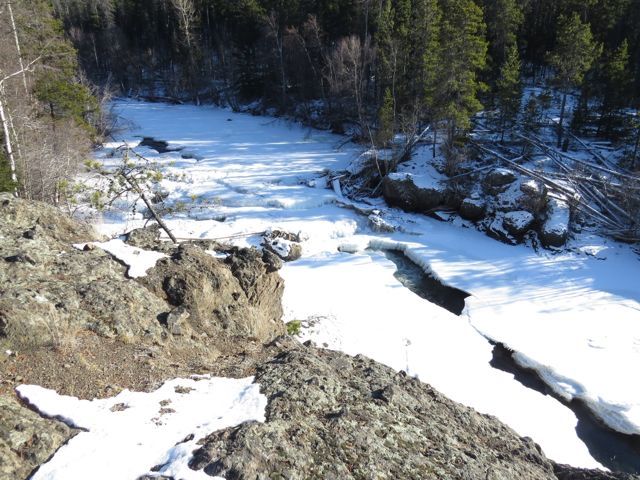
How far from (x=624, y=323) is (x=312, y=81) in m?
33.0

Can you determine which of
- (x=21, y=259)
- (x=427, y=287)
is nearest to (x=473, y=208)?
(x=427, y=287)

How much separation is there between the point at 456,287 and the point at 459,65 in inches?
541

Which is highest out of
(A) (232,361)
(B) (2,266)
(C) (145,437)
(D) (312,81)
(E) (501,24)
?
(E) (501,24)

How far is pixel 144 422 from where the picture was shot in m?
4.77

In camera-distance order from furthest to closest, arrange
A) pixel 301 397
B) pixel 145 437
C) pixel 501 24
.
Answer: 1. pixel 501 24
2. pixel 301 397
3. pixel 145 437

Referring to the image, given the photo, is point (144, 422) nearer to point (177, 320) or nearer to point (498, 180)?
point (177, 320)

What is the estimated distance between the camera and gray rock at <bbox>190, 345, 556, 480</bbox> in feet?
14.2

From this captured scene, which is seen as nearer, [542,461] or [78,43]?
[542,461]

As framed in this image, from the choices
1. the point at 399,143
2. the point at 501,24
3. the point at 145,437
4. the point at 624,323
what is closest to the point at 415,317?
the point at 624,323

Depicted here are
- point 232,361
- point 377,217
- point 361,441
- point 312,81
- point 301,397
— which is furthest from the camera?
point 312,81

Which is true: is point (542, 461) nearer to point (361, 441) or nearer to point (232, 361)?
point (361, 441)

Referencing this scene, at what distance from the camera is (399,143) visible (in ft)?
88.6

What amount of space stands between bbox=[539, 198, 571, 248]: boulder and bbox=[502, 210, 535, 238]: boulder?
0.66m

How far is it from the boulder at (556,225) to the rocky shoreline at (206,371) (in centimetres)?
1522
